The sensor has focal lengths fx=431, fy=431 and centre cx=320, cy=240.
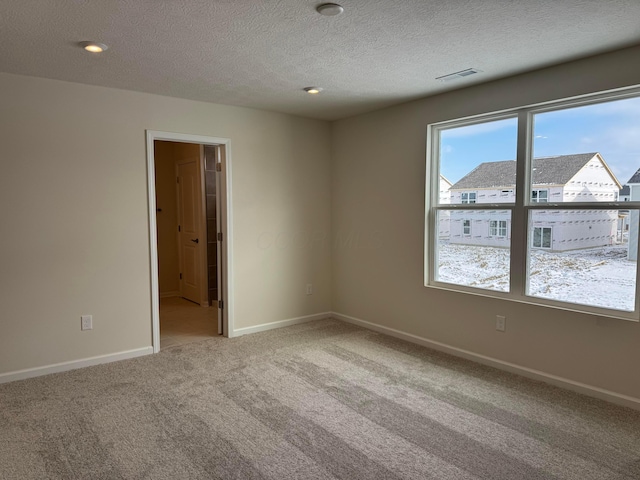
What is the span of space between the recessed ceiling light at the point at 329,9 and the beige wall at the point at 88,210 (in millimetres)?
2267

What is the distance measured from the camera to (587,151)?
10.3ft

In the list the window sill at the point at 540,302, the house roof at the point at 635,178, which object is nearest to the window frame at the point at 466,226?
the window sill at the point at 540,302

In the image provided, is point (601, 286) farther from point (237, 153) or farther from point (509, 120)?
point (237, 153)

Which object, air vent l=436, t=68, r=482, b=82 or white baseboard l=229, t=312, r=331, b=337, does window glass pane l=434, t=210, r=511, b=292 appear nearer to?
air vent l=436, t=68, r=482, b=82

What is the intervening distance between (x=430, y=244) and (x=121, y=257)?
2869mm

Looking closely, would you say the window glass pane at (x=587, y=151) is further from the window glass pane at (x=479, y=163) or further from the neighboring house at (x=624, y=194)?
the window glass pane at (x=479, y=163)

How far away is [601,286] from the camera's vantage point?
3.11 m

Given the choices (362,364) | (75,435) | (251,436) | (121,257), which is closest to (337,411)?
(251,436)

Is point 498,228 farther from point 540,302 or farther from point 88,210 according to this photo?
point 88,210

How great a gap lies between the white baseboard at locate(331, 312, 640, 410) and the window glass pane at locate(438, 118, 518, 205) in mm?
1351

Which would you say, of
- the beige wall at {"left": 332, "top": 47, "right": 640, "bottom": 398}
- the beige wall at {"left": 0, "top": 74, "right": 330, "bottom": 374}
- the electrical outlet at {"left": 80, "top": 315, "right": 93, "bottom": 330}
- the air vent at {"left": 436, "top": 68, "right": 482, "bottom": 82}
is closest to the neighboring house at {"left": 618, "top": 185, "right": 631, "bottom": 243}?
the beige wall at {"left": 332, "top": 47, "right": 640, "bottom": 398}

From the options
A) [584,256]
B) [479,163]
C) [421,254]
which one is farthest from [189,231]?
[584,256]

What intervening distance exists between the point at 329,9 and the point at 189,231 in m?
4.63

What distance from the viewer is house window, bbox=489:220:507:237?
3.63 m
